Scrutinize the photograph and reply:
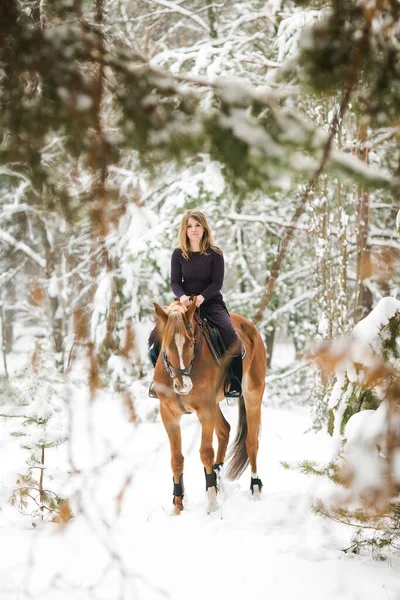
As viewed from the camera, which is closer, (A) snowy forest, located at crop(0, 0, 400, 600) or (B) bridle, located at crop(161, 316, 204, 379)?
(A) snowy forest, located at crop(0, 0, 400, 600)

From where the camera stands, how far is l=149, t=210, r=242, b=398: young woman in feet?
16.6

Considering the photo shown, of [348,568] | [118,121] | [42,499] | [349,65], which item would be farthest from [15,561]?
[349,65]

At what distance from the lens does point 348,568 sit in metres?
3.49

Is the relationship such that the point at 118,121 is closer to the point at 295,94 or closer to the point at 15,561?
the point at 295,94

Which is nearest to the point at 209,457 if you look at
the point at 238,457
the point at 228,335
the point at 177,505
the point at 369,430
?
the point at 177,505

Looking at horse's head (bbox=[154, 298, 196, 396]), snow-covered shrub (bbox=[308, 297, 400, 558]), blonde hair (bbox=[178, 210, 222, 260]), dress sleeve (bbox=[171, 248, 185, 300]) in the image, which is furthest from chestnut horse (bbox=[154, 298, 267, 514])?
snow-covered shrub (bbox=[308, 297, 400, 558])

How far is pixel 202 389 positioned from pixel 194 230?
4.97 ft

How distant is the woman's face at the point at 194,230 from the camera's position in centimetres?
501

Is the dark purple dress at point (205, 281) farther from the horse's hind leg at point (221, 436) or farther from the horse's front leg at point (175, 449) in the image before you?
the horse's hind leg at point (221, 436)

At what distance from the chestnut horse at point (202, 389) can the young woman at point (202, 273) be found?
0.25m

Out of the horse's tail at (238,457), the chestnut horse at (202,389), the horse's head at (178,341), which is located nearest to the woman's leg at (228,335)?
the chestnut horse at (202,389)

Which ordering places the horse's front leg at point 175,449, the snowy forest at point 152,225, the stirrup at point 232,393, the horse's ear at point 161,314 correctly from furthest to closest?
the stirrup at point 232,393 → the horse's front leg at point 175,449 → the horse's ear at point 161,314 → the snowy forest at point 152,225

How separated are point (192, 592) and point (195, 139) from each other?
2818 millimetres

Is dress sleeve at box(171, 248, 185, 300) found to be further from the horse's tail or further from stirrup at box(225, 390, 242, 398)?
the horse's tail
